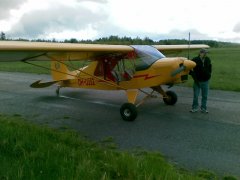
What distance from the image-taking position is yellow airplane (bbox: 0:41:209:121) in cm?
834

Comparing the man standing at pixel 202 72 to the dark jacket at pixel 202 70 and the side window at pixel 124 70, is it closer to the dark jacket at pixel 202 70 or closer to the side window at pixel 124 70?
the dark jacket at pixel 202 70

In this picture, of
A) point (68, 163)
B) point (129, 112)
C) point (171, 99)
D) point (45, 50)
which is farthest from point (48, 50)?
point (171, 99)

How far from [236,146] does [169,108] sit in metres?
3.83

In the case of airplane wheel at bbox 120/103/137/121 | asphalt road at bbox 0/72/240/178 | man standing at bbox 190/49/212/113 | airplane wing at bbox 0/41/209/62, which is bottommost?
asphalt road at bbox 0/72/240/178

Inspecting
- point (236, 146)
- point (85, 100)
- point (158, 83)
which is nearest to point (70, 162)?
point (236, 146)

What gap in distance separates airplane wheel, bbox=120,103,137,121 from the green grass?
2579 mm

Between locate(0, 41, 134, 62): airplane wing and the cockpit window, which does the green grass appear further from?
the cockpit window

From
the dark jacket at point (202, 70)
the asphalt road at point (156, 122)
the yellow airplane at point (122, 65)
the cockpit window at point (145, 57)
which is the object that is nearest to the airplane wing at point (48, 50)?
the yellow airplane at point (122, 65)

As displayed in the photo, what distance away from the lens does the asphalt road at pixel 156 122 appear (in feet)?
19.9

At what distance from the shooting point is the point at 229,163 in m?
5.57

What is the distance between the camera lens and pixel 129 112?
8688 millimetres

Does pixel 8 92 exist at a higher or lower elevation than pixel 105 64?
lower

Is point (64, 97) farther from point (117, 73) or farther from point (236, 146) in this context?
point (236, 146)

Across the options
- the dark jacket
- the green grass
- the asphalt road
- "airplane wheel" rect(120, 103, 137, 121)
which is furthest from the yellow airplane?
the green grass
